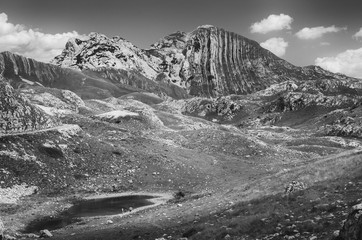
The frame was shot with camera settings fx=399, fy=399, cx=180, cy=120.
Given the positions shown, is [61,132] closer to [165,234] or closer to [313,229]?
[165,234]

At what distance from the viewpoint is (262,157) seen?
98562mm

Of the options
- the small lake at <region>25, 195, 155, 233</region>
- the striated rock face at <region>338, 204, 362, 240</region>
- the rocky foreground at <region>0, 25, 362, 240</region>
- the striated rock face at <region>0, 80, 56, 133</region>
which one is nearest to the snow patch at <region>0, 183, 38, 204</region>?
the rocky foreground at <region>0, 25, 362, 240</region>

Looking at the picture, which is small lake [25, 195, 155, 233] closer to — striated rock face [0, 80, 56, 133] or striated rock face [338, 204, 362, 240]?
striated rock face [0, 80, 56, 133]

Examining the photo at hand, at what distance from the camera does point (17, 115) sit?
77.4 m

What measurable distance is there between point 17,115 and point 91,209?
30861 millimetres

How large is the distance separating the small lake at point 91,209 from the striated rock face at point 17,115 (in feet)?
80.3

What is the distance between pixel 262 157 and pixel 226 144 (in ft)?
36.6

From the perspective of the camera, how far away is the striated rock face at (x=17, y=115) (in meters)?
74.9

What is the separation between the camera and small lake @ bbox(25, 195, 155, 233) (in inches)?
1924

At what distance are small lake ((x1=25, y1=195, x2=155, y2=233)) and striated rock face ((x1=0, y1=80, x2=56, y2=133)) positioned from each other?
964 inches

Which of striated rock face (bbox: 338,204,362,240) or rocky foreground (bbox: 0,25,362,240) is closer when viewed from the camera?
striated rock face (bbox: 338,204,362,240)

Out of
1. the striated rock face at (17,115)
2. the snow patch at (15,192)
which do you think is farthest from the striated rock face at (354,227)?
the striated rock face at (17,115)

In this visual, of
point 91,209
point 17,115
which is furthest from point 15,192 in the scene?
point 17,115

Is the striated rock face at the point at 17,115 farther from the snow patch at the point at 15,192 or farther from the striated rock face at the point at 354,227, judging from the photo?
the striated rock face at the point at 354,227
